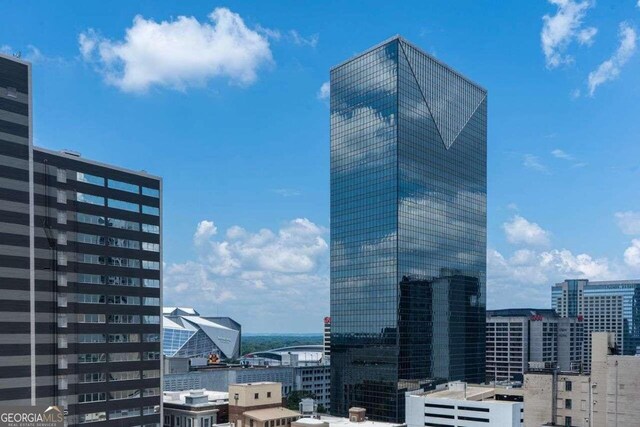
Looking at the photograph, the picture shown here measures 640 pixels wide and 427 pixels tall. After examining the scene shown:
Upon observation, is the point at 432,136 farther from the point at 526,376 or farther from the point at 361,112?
the point at 526,376

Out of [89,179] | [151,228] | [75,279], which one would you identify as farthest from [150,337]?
[89,179]

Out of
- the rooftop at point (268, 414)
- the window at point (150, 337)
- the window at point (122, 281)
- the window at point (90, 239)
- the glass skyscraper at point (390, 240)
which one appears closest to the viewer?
the window at point (90, 239)

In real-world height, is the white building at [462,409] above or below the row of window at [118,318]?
below

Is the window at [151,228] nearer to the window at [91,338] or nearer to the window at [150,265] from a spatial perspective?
the window at [150,265]

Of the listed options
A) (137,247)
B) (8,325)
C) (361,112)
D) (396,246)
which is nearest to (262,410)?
(137,247)

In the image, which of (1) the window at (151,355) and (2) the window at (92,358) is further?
(1) the window at (151,355)

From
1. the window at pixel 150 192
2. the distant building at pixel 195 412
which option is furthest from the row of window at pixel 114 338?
the window at pixel 150 192

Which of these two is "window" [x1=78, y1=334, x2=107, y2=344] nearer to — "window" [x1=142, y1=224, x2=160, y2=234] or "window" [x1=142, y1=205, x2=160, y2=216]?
"window" [x1=142, y1=224, x2=160, y2=234]
